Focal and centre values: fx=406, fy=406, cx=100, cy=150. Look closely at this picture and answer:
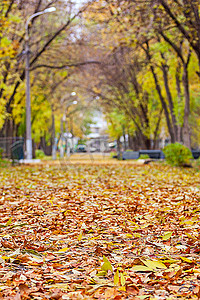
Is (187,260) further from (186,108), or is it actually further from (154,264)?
(186,108)

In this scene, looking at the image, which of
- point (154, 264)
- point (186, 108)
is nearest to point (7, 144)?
point (186, 108)

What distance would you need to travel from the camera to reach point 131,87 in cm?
3241

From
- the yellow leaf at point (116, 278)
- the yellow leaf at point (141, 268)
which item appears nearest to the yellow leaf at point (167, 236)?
the yellow leaf at point (141, 268)

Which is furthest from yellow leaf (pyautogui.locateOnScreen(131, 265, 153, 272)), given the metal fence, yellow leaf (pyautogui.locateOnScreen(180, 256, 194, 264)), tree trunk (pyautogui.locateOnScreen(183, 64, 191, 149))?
the metal fence

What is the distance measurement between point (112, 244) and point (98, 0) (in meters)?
15.2

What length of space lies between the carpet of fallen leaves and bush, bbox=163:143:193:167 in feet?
33.5

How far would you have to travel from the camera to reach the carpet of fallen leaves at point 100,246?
11.4 ft

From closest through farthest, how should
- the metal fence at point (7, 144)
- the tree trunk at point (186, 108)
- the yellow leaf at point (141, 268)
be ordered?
the yellow leaf at point (141, 268)
the tree trunk at point (186, 108)
the metal fence at point (7, 144)

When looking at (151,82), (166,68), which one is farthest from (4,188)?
→ (151,82)

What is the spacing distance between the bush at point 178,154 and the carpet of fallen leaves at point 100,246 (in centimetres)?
1022

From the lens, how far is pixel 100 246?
16.1 ft

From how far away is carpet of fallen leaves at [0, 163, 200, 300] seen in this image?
346cm

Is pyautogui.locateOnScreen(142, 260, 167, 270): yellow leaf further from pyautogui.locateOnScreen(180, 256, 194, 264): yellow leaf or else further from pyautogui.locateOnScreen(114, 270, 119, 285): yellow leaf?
pyautogui.locateOnScreen(114, 270, 119, 285): yellow leaf

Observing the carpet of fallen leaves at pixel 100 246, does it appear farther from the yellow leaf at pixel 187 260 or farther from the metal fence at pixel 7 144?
the metal fence at pixel 7 144
